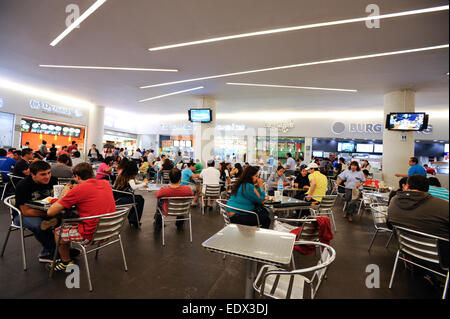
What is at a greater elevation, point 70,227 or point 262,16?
point 262,16

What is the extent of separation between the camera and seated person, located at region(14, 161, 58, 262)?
253cm

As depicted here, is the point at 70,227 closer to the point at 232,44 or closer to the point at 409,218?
the point at 409,218

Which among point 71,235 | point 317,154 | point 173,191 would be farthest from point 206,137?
point 71,235

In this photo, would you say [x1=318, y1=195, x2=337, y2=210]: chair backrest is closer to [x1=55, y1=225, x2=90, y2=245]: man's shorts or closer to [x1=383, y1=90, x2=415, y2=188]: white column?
[x1=55, y1=225, x2=90, y2=245]: man's shorts

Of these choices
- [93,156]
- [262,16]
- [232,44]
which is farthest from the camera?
[93,156]

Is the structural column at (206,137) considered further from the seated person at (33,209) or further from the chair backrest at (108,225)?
the chair backrest at (108,225)

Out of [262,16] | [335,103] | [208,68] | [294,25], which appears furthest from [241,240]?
[335,103]

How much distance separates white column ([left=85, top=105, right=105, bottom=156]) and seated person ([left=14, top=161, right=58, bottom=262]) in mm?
10501

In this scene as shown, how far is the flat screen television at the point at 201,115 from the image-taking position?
29.3 ft

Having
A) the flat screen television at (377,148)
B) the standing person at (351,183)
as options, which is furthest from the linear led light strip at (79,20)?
the flat screen television at (377,148)

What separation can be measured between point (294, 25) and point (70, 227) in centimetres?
439

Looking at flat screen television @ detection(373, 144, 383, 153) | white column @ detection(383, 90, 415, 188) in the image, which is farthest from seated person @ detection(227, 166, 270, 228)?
flat screen television @ detection(373, 144, 383, 153)
